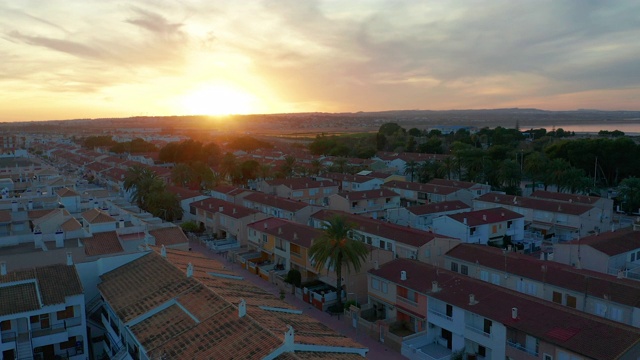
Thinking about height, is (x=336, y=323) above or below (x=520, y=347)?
below

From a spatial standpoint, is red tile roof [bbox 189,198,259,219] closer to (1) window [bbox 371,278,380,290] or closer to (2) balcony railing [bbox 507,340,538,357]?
(1) window [bbox 371,278,380,290]

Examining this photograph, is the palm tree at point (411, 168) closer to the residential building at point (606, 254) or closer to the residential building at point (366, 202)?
the residential building at point (366, 202)

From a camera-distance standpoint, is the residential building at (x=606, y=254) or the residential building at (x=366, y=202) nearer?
the residential building at (x=606, y=254)

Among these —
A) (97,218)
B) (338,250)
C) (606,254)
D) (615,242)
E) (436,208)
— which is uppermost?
(97,218)

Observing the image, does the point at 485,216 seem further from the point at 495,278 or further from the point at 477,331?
the point at 477,331

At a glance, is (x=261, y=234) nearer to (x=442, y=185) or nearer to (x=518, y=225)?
(x=518, y=225)

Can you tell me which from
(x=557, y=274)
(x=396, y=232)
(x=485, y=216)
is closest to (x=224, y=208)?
(x=396, y=232)

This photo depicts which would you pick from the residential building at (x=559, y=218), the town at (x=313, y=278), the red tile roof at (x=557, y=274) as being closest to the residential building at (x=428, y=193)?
the town at (x=313, y=278)
